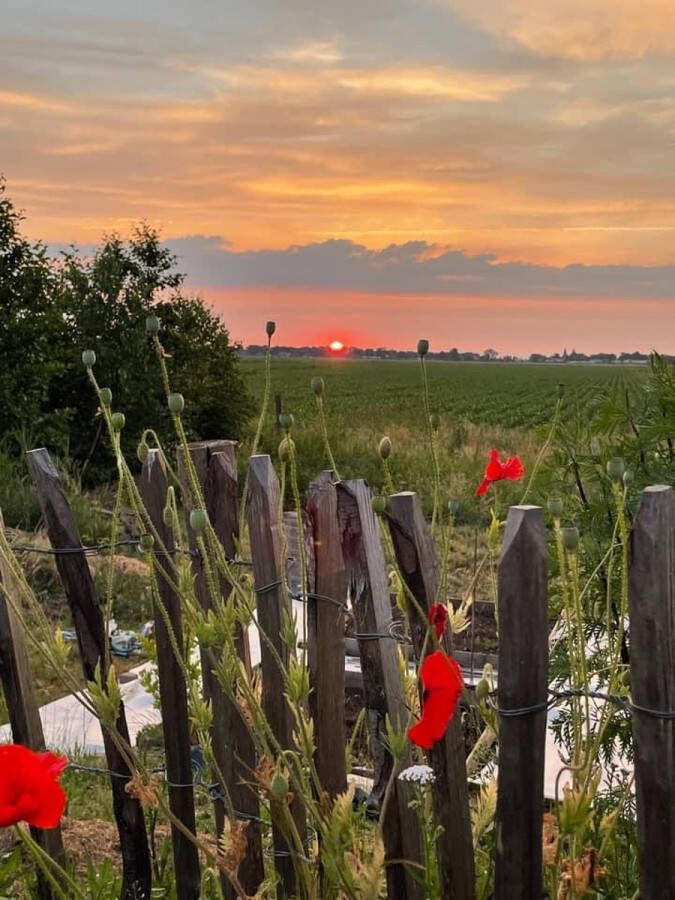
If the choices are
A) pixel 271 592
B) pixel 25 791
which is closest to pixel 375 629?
pixel 271 592

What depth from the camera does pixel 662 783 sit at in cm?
176

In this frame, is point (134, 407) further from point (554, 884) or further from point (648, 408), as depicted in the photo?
point (554, 884)

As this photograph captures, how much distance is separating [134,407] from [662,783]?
11.3m

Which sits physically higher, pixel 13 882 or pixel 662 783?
pixel 662 783

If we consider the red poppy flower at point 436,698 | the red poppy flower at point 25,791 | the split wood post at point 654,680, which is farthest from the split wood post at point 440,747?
the red poppy flower at point 25,791

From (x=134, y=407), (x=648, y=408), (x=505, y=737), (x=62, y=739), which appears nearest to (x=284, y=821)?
(x=505, y=737)

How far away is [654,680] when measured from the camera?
171 cm

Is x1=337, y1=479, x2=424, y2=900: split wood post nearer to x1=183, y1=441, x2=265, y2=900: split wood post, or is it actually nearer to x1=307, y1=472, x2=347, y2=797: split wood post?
x1=307, y1=472, x2=347, y2=797: split wood post

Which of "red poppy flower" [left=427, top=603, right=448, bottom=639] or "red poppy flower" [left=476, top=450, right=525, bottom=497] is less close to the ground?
"red poppy flower" [left=476, top=450, right=525, bottom=497]

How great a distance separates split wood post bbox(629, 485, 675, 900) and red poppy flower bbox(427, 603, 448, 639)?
339 millimetres

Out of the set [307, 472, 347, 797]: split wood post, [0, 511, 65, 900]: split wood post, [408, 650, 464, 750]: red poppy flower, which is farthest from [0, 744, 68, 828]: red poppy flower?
[0, 511, 65, 900]: split wood post

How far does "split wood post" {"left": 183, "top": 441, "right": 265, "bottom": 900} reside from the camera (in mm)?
2506

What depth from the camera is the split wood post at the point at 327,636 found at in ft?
7.29

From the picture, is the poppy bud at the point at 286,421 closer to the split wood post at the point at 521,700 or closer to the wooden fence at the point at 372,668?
the wooden fence at the point at 372,668
